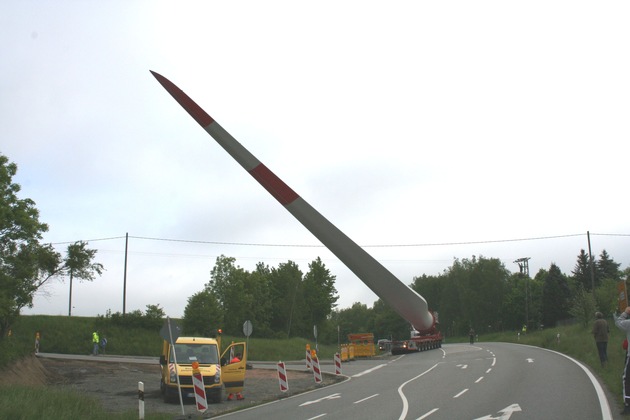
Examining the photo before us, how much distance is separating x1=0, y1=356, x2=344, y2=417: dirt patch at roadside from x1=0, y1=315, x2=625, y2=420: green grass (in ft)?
3.86

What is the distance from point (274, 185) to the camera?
6.11 metres

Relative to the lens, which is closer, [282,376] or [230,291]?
[282,376]

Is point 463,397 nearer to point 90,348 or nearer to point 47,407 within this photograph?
point 47,407

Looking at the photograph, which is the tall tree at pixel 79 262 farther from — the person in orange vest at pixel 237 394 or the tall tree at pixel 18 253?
the person in orange vest at pixel 237 394

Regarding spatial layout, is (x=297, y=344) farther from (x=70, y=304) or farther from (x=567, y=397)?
(x=567, y=397)

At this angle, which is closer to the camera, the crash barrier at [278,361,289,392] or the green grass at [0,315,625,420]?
the green grass at [0,315,625,420]

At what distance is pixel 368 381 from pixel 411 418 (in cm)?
1134

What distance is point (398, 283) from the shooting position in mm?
4891

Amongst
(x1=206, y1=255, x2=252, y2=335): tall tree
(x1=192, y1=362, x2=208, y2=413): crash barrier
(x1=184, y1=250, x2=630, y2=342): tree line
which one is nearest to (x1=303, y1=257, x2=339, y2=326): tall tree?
(x1=184, y1=250, x2=630, y2=342): tree line

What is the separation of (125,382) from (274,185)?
78.4ft

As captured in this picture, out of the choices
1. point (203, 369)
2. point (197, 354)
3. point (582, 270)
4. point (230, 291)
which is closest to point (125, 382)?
point (197, 354)

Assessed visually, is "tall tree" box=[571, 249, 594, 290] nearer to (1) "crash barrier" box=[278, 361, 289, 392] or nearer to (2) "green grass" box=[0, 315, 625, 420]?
(2) "green grass" box=[0, 315, 625, 420]

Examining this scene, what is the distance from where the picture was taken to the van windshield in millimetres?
20656

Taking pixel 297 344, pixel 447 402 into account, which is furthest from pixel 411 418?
pixel 297 344
